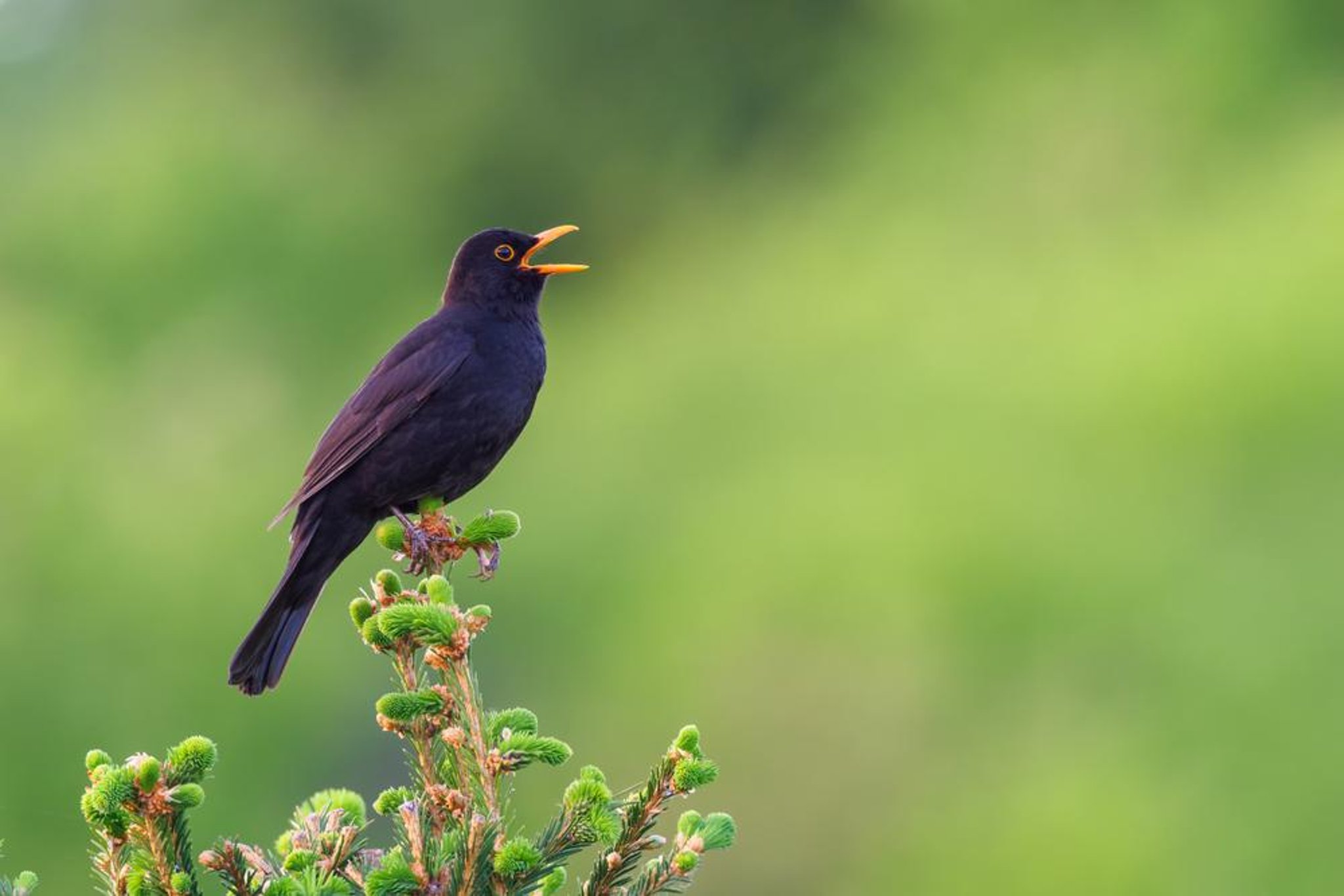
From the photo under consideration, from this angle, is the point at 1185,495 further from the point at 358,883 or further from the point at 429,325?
the point at 358,883

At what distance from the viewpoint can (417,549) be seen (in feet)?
13.6

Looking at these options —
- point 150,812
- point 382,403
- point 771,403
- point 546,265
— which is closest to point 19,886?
point 150,812

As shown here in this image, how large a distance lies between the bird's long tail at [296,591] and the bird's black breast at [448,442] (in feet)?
0.31

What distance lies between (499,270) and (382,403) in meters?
0.81

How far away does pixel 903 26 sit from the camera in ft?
123

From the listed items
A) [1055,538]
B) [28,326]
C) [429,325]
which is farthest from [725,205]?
[429,325]

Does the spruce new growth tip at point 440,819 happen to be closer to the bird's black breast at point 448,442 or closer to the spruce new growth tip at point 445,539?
the spruce new growth tip at point 445,539

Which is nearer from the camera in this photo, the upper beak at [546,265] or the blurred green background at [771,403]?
the upper beak at [546,265]

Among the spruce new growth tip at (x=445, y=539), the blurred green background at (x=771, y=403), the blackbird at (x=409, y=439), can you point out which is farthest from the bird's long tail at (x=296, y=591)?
the blurred green background at (x=771, y=403)

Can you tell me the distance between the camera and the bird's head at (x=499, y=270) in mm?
5754

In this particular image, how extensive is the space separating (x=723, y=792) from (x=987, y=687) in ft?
12.1

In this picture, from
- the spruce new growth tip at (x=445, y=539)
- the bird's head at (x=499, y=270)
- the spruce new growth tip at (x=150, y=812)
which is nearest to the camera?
the spruce new growth tip at (x=150, y=812)

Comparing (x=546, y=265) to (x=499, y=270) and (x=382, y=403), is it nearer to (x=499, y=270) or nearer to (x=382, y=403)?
(x=499, y=270)

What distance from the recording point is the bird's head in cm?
575
